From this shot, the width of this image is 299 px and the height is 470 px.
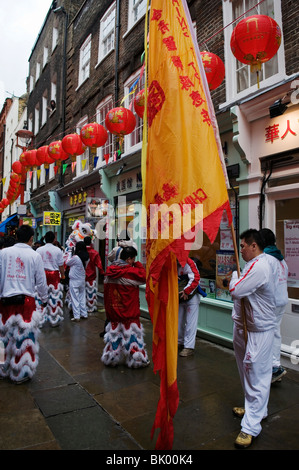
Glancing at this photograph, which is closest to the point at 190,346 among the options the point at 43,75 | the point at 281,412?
the point at 281,412

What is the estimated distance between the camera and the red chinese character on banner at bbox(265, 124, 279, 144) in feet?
17.9

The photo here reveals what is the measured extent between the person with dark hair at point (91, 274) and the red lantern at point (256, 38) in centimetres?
580

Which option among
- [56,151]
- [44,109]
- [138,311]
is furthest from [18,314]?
[44,109]

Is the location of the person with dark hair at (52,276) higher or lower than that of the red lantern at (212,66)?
lower

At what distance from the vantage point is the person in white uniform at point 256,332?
3.02 m

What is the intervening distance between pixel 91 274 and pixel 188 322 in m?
3.97

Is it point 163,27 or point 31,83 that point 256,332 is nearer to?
point 163,27

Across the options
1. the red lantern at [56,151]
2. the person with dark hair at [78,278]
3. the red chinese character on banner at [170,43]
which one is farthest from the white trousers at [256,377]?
the red lantern at [56,151]

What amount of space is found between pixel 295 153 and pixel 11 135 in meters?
31.5

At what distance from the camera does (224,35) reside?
6.76 metres

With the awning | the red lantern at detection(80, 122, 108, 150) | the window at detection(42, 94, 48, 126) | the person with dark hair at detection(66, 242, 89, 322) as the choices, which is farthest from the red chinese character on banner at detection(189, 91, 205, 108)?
the awning

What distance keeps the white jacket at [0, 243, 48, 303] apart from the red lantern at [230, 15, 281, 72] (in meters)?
4.05

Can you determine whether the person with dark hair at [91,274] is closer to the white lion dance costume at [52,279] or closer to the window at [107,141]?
the white lion dance costume at [52,279]
